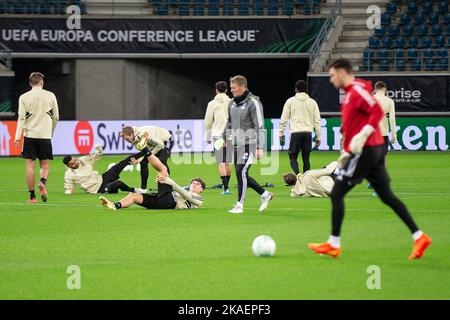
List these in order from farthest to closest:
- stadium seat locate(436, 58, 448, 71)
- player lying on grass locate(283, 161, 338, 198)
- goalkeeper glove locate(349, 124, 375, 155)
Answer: stadium seat locate(436, 58, 448, 71) → player lying on grass locate(283, 161, 338, 198) → goalkeeper glove locate(349, 124, 375, 155)

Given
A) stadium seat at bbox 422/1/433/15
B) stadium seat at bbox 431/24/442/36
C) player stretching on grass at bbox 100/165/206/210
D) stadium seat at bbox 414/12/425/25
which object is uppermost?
stadium seat at bbox 422/1/433/15

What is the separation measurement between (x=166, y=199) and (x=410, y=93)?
904 inches

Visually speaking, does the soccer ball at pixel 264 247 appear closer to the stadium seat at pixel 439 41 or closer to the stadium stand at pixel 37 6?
the stadium seat at pixel 439 41

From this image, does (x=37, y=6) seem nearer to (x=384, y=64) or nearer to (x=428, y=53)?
(x=384, y=64)

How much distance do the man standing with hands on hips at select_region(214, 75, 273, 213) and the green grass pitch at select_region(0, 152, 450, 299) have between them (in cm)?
47

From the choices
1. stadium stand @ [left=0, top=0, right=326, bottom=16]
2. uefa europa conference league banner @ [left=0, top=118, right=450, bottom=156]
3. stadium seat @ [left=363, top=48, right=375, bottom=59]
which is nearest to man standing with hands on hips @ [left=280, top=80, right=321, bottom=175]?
uefa europa conference league banner @ [left=0, top=118, right=450, bottom=156]

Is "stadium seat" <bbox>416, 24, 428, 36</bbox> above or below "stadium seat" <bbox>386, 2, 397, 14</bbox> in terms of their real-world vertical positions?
below

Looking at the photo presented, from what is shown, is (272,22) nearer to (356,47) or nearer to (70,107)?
(356,47)

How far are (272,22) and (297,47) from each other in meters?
1.42

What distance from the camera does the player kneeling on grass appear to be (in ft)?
54.5

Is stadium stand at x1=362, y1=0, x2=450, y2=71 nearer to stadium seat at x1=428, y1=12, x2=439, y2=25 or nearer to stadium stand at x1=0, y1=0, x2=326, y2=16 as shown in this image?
stadium seat at x1=428, y1=12, x2=439, y2=25

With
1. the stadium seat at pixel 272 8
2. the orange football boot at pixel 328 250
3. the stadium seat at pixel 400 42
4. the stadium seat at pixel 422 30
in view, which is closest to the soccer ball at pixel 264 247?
the orange football boot at pixel 328 250

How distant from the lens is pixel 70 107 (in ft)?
137

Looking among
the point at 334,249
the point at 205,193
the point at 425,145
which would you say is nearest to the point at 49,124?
the point at 205,193
